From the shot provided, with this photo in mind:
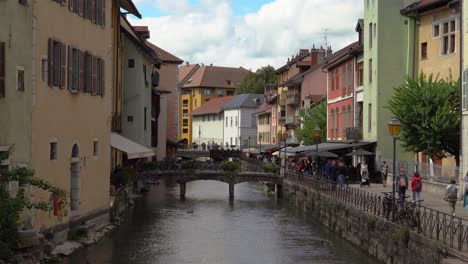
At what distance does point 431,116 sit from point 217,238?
38.9 ft

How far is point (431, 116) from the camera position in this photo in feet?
122

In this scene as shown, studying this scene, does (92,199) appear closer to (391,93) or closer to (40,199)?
(40,199)

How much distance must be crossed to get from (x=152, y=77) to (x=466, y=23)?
118ft

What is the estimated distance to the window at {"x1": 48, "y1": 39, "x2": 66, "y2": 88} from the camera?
25.1 metres

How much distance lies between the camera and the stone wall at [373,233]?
2055 centimetres

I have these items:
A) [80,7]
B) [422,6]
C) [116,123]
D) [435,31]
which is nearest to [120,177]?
[116,123]

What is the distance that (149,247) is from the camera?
30516mm

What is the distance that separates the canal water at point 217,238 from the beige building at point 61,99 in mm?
1956

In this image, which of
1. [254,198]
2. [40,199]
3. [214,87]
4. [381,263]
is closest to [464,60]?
[381,263]

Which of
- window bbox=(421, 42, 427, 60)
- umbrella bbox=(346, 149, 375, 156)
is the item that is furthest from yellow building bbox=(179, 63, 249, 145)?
window bbox=(421, 42, 427, 60)

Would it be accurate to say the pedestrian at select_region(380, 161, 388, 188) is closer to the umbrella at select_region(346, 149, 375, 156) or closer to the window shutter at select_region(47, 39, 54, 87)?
the umbrella at select_region(346, 149, 375, 156)

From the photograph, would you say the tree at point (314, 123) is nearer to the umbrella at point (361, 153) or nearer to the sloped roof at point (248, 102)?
the umbrella at point (361, 153)

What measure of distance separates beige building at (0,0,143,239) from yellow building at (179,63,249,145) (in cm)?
12179

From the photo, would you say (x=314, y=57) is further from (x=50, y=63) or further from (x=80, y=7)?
(x=50, y=63)
